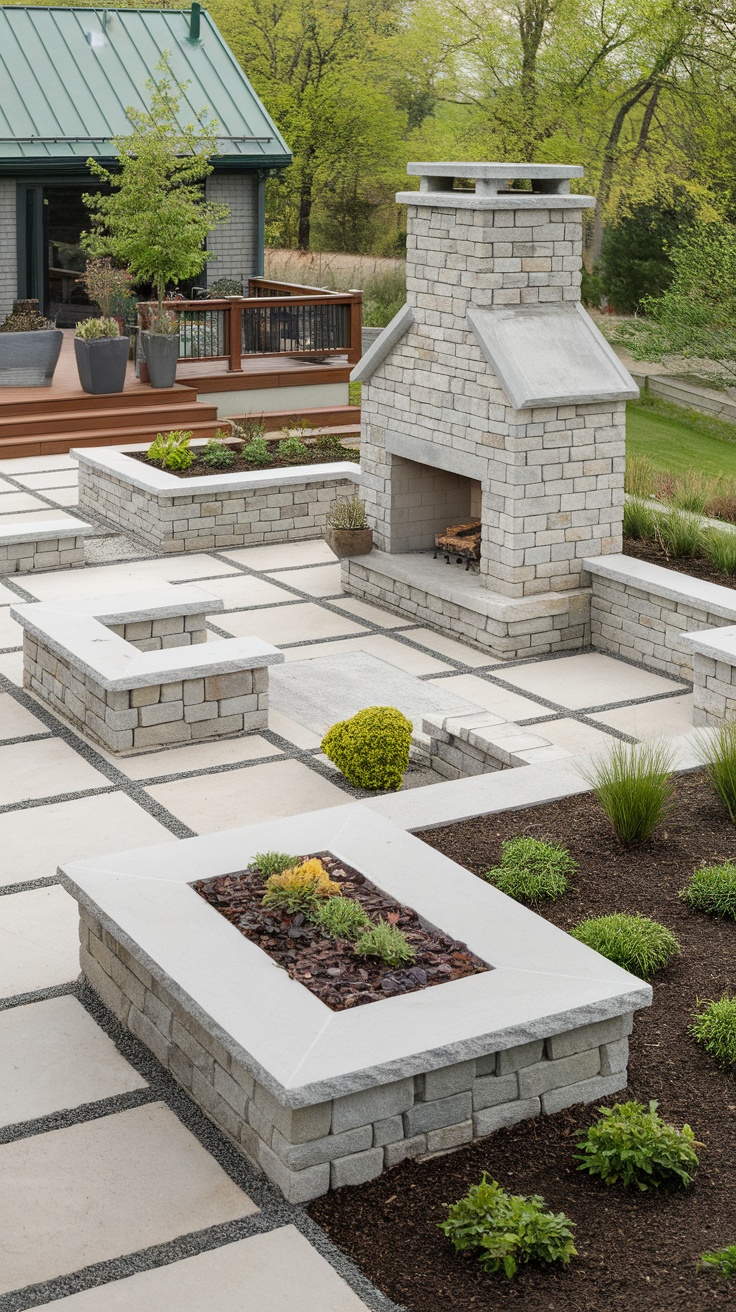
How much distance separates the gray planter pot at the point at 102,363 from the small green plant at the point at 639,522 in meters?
8.15

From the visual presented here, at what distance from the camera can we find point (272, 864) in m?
5.78

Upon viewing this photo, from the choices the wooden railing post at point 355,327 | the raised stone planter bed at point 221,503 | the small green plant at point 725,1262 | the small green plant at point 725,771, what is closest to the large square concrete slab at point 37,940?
the small green plant at point 725,1262

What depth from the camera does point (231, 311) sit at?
735 inches

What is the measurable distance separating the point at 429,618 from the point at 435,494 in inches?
52.6

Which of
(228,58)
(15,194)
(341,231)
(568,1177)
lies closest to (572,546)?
(568,1177)

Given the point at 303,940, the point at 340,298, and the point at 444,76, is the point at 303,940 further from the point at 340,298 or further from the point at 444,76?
the point at 444,76

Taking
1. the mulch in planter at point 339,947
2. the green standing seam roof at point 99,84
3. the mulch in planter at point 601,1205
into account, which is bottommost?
the mulch in planter at point 601,1205

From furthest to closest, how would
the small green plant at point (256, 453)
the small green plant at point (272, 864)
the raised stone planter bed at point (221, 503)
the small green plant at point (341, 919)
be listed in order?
the small green plant at point (256, 453), the raised stone planter bed at point (221, 503), the small green plant at point (272, 864), the small green plant at point (341, 919)

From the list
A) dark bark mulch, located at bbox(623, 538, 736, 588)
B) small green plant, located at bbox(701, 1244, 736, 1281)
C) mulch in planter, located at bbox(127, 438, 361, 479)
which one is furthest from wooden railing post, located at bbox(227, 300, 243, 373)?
Result: small green plant, located at bbox(701, 1244, 736, 1281)

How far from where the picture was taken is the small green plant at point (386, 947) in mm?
5152

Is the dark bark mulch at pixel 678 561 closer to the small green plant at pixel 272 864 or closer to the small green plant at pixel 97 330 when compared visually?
the small green plant at pixel 272 864

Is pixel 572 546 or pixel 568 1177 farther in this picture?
pixel 572 546

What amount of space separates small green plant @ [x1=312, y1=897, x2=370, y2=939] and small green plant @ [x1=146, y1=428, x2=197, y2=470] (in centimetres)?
940

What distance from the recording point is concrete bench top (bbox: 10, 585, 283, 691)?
8625 mm
